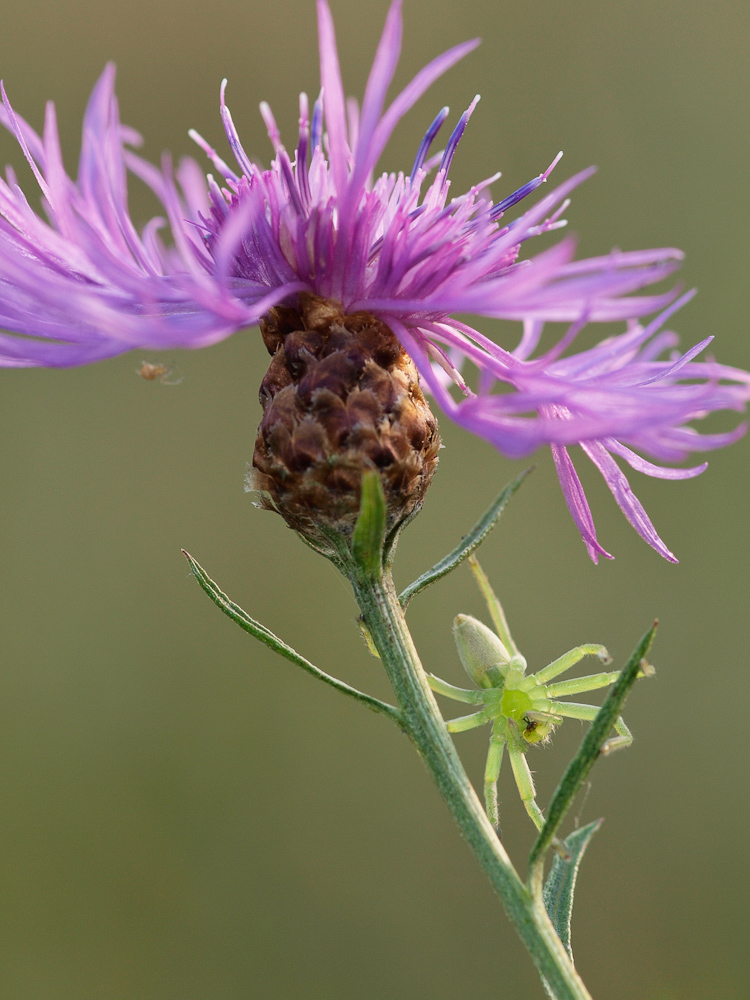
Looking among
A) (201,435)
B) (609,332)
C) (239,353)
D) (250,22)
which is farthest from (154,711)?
(250,22)

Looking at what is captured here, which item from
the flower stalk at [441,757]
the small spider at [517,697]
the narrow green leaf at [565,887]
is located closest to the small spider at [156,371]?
the flower stalk at [441,757]

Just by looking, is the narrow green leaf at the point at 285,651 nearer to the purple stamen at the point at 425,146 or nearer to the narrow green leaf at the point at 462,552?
the narrow green leaf at the point at 462,552

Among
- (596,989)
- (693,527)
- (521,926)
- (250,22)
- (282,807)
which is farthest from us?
(250,22)

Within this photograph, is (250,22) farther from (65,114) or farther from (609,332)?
(609,332)

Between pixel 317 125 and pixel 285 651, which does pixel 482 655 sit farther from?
pixel 317 125

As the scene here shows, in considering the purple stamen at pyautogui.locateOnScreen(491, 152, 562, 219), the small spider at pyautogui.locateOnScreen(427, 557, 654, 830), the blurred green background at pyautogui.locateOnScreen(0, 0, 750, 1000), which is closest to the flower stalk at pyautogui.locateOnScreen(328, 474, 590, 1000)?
the small spider at pyautogui.locateOnScreen(427, 557, 654, 830)

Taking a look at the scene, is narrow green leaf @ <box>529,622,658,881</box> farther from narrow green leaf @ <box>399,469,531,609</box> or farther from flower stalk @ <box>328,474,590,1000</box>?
narrow green leaf @ <box>399,469,531,609</box>

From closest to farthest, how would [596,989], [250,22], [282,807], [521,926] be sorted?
[521,926]
[596,989]
[282,807]
[250,22]

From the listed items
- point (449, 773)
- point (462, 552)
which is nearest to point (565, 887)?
point (449, 773)
